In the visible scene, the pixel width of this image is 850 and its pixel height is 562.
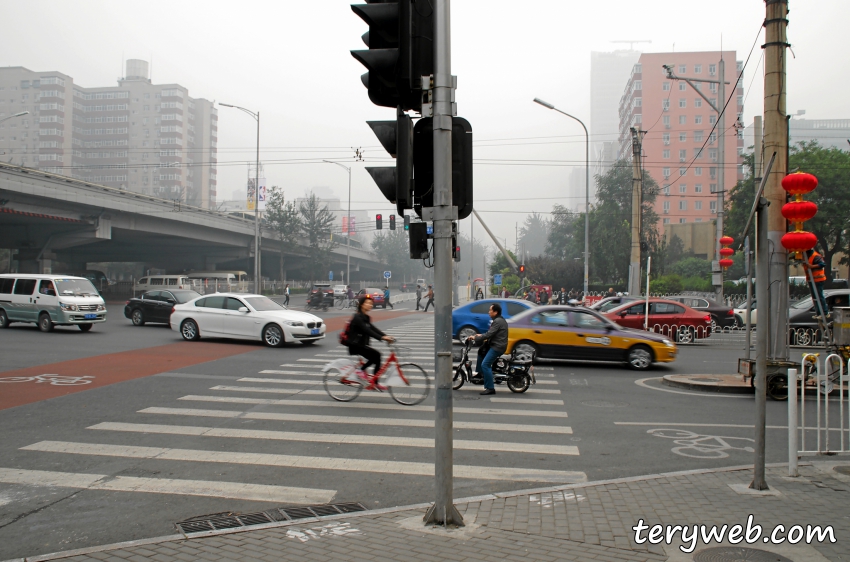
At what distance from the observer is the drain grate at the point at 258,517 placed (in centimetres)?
520

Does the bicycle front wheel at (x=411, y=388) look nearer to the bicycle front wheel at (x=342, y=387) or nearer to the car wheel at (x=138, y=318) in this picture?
the bicycle front wheel at (x=342, y=387)

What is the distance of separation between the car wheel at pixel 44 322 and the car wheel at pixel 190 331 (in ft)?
18.9

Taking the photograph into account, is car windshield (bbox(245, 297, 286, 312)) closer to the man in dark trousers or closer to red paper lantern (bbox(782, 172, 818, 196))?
the man in dark trousers

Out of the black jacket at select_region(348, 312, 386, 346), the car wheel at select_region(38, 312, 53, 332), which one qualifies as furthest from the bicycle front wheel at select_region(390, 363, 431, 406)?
the car wheel at select_region(38, 312, 53, 332)

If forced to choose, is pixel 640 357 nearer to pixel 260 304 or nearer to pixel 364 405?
pixel 364 405

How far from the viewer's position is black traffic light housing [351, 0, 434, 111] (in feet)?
16.3

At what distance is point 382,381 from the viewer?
10641mm

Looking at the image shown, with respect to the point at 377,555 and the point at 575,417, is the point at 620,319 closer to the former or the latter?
the point at 575,417

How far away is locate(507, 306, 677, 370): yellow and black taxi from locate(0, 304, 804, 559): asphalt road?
3.28ft

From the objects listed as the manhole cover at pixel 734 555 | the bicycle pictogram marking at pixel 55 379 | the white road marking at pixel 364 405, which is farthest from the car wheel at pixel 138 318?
the manhole cover at pixel 734 555

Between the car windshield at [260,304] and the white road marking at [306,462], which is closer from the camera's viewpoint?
the white road marking at [306,462]

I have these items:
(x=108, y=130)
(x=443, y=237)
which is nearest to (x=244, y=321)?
(x=443, y=237)

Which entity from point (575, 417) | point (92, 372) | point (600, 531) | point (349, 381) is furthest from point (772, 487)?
point (92, 372)

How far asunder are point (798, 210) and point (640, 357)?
537 cm
